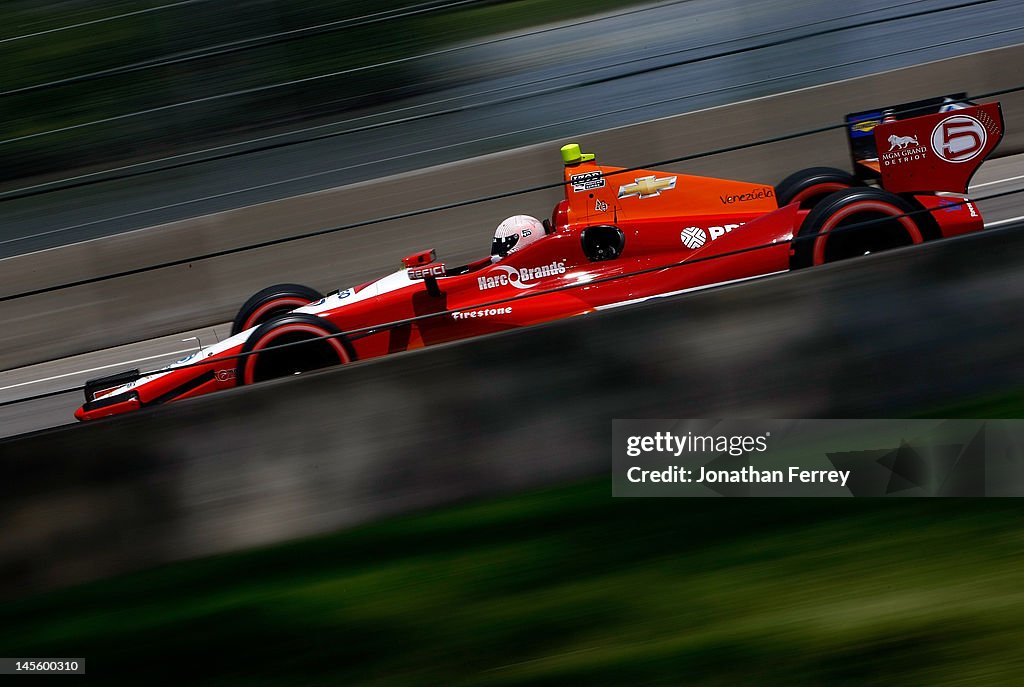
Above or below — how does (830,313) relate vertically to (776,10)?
below

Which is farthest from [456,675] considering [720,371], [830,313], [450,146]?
[450,146]

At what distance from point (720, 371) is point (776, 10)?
1089cm

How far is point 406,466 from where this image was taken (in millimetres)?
4340

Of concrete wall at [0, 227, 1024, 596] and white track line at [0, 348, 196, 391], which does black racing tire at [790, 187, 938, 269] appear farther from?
white track line at [0, 348, 196, 391]

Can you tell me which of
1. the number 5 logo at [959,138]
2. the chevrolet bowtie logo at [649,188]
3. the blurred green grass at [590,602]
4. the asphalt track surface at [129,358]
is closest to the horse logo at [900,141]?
the number 5 logo at [959,138]

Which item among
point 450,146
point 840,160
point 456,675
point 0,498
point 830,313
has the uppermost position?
point 450,146

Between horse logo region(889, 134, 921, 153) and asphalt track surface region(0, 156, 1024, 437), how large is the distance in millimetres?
1932

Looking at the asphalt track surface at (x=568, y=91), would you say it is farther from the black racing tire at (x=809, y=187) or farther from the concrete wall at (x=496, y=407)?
the concrete wall at (x=496, y=407)

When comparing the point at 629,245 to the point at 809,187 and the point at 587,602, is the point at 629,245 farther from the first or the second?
the point at 587,602

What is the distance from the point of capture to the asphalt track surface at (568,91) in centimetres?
1140

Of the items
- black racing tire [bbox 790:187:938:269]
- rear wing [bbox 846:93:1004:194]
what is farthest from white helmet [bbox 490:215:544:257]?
rear wing [bbox 846:93:1004:194]

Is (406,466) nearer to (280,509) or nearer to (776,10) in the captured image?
(280,509)

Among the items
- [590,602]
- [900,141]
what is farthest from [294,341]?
[900,141]

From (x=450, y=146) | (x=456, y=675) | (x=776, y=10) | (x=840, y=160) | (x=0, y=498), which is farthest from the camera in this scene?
(x=776, y=10)
